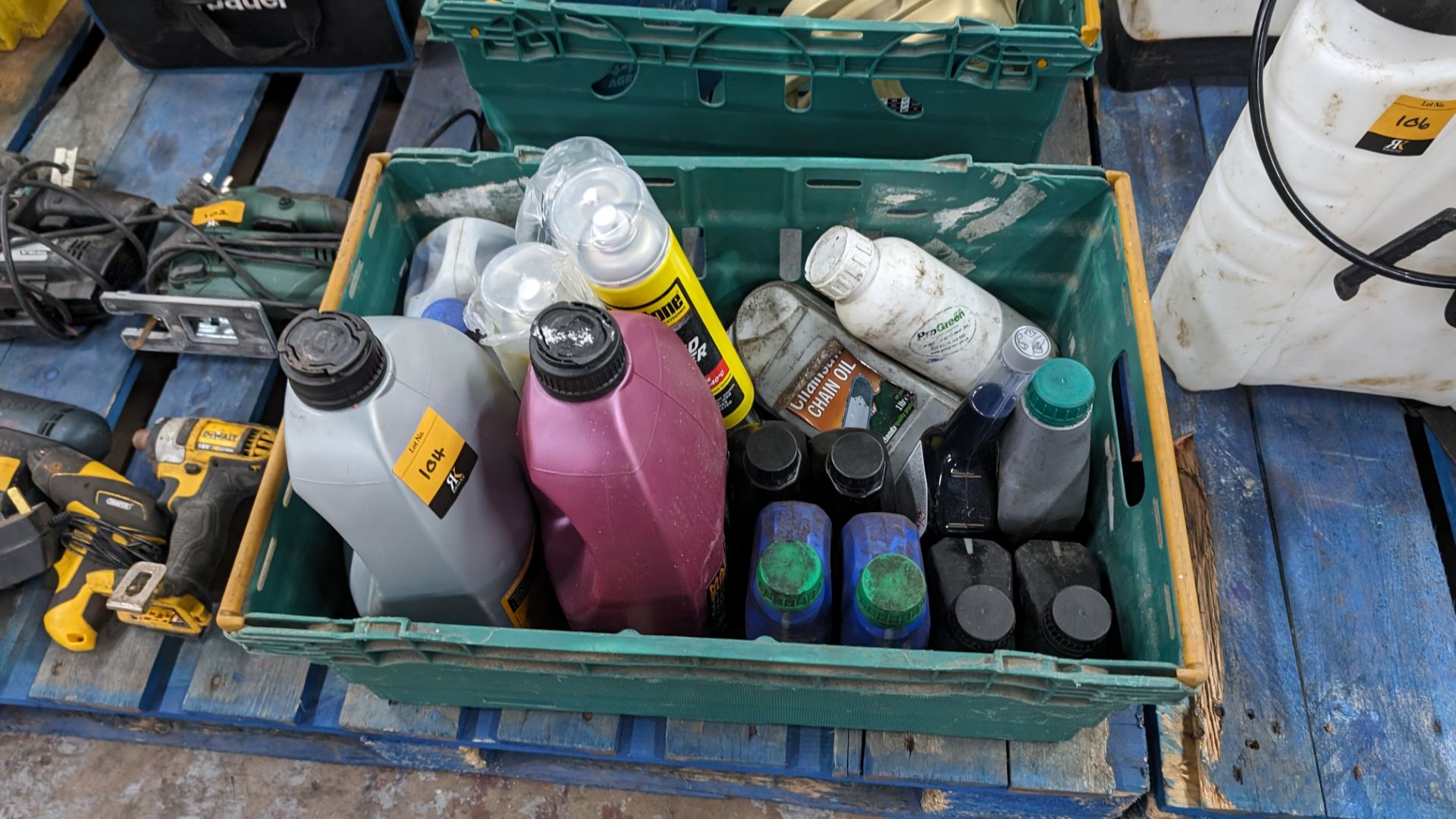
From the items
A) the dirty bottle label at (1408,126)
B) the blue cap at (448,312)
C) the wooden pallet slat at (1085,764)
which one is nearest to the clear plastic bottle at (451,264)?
the blue cap at (448,312)

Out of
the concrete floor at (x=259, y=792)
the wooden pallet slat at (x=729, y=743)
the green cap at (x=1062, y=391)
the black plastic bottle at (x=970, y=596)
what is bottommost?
the concrete floor at (x=259, y=792)

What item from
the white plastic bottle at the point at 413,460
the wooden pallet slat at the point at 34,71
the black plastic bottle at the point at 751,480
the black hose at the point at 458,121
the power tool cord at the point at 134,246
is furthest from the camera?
the wooden pallet slat at the point at 34,71

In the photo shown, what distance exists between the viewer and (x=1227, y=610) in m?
1.04

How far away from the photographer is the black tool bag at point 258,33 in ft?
4.34

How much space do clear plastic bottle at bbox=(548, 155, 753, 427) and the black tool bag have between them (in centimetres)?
64

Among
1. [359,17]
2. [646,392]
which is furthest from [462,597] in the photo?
[359,17]

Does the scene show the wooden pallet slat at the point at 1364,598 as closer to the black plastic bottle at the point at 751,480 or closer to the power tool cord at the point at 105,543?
the black plastic bottle at the point at 751,480

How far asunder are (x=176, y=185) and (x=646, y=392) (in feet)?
3.53

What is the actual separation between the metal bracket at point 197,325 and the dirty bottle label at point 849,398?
0.66 m

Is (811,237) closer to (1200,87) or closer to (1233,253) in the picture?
(1233,253)

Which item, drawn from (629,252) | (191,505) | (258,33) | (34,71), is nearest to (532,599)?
(629,252)

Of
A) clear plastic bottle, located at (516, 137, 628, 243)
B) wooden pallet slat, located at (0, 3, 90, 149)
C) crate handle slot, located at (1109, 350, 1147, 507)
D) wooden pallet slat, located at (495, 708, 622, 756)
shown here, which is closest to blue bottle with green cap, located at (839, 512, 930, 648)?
crate handle slot, located at (1109, 350, 1147, 507)

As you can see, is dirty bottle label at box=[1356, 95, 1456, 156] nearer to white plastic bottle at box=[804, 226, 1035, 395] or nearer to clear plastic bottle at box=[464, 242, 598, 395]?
white plastic bottle at box=[804, 226, 1035, 395]

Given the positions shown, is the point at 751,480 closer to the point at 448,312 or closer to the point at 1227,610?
the point at 448,312
